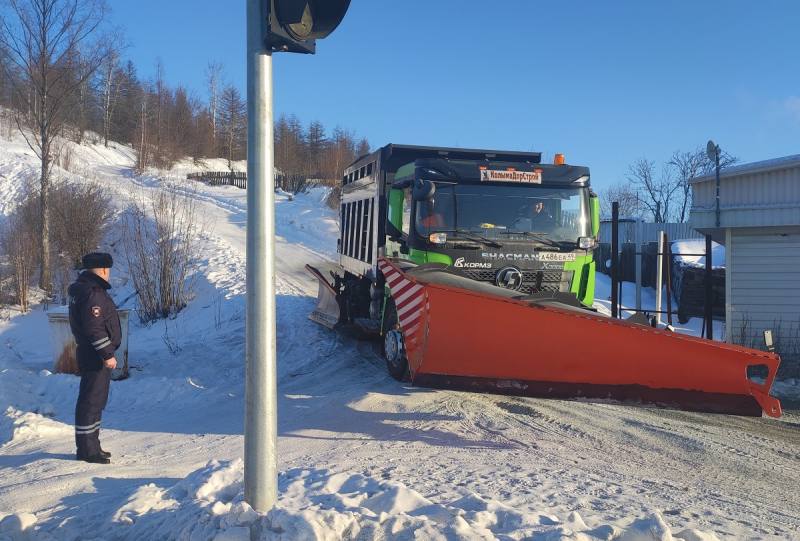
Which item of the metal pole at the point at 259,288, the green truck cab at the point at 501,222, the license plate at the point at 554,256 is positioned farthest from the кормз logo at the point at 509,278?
the metal pole at the point at 259,288

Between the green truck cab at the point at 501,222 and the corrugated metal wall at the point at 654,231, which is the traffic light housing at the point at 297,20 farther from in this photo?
the corrugated metal wall at the point at 654,231

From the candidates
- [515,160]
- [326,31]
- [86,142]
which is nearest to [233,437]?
[326,31]

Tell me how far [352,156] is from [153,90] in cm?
3034

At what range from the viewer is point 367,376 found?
9.07 meters

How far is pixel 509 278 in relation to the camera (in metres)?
7.80

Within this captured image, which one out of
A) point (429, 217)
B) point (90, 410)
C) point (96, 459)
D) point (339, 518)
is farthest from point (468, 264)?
point (339, 518)

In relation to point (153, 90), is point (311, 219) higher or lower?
lower

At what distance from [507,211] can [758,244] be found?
7055mm

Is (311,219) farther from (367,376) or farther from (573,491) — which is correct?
(573,491)

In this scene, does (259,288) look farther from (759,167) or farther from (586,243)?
(759,167)

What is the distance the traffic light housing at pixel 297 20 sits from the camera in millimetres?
3375

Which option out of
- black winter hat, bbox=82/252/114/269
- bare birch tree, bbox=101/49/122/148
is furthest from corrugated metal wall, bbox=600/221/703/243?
bare birch tree, bbox=101/49/122/148

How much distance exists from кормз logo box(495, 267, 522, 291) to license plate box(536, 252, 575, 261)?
0.39 meters

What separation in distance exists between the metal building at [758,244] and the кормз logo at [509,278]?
640 centimetres
